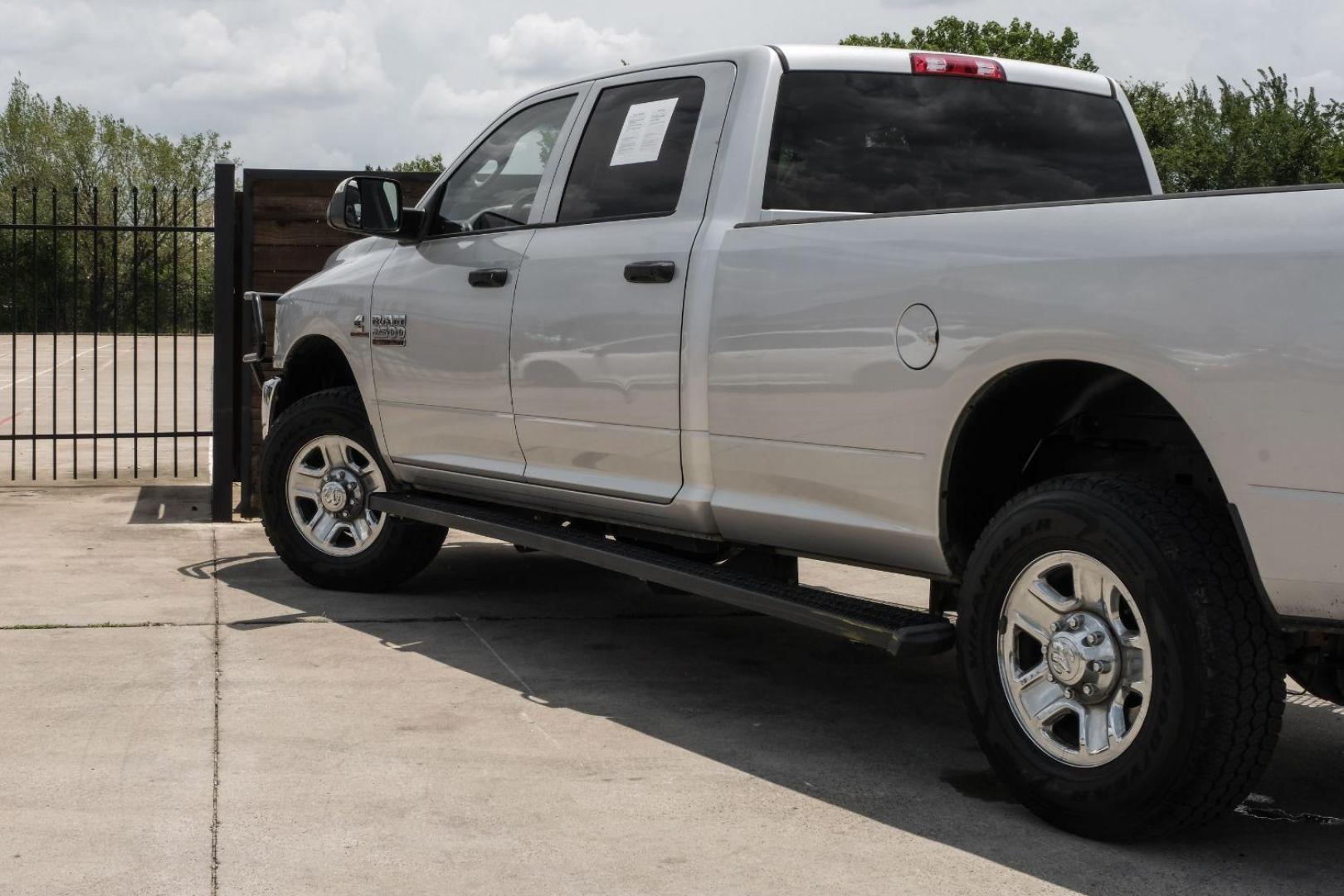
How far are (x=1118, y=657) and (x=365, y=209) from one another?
3.91m

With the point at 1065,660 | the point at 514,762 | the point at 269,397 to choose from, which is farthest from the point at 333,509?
the point at 1065,660

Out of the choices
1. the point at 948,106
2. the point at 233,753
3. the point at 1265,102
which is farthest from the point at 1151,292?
the point at 1265,102

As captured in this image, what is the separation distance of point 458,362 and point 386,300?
653mm

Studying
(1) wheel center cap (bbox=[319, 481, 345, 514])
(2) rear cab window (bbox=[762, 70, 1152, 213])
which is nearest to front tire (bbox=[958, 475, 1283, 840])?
(2) rear cab window (bbox=[762, 70, 1152, 213])

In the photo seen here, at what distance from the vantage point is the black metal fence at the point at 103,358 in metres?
11.0

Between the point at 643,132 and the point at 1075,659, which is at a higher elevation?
the point at 643,132

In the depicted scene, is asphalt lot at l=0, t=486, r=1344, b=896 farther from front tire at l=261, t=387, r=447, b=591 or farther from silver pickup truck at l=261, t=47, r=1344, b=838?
silver pickup truck at l=261, t=47, r=1344, b=838

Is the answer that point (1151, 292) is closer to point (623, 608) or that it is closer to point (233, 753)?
point (233, 753)

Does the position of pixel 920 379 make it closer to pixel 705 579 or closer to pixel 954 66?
pixel 705 579

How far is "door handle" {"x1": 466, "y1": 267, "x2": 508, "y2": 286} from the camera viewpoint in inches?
235

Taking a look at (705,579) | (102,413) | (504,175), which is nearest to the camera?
(705,579)

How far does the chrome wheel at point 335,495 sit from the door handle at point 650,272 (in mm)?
2263

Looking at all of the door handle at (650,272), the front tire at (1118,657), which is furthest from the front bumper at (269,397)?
the front tire at (1118,657)

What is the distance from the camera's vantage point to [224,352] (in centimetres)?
945
